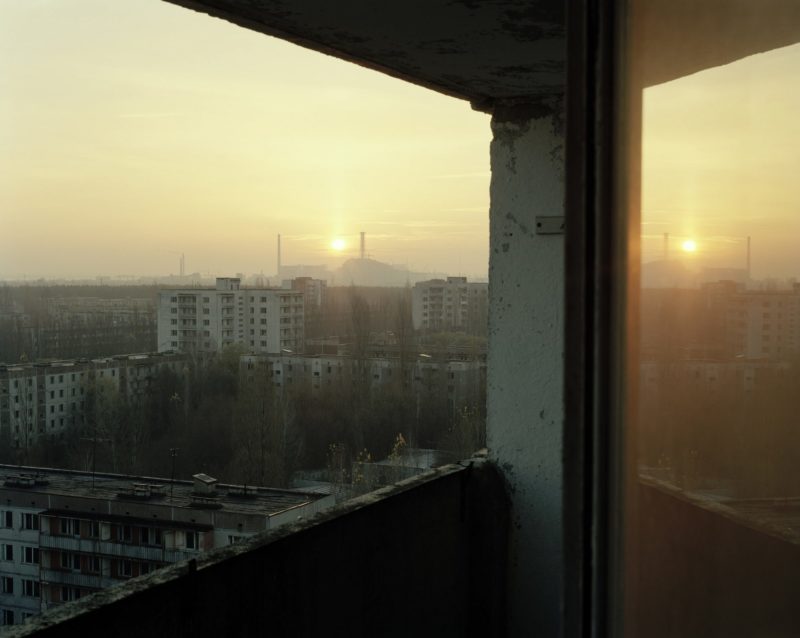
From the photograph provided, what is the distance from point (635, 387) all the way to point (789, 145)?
0.30m

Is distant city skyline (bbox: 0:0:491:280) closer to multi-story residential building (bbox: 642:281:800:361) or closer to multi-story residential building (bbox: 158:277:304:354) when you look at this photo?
multi-story residential building (bbox: 158:277:304:354)

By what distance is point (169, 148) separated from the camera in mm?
21406

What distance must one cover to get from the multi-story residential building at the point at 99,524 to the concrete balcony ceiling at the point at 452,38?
5.03 m

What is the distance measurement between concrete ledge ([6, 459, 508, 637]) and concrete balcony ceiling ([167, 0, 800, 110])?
1.30 meters

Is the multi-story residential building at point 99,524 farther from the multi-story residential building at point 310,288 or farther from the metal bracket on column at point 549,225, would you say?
the multi-story residential building at point 310,288

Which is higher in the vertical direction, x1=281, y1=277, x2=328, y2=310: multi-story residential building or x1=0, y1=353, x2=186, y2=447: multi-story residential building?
x1=281, y1=277, x2=328, y2=310: multi-story residential building

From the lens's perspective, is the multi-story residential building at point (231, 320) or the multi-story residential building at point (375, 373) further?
the multi-story residential building at point (231, 320)

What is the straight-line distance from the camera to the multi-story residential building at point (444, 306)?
968 cm

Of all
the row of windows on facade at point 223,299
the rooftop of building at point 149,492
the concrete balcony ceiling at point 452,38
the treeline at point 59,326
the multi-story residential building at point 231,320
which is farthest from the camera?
the row of windows on facade at point 223,299

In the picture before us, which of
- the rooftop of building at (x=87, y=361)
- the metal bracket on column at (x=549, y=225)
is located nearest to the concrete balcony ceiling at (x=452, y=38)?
the metal bracket on column at (x=549, y=225)

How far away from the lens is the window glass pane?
0.75m

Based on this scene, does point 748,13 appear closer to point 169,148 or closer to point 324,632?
point 324,632

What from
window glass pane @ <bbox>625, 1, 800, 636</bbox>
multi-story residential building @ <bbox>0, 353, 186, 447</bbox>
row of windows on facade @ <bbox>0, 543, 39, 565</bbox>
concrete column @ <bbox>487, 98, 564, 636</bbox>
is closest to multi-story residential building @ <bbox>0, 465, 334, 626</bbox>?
row of windows on facade @ <bbox>0, 543, 39, 565</bbox>

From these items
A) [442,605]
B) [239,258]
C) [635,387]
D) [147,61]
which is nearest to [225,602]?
[442,605]
